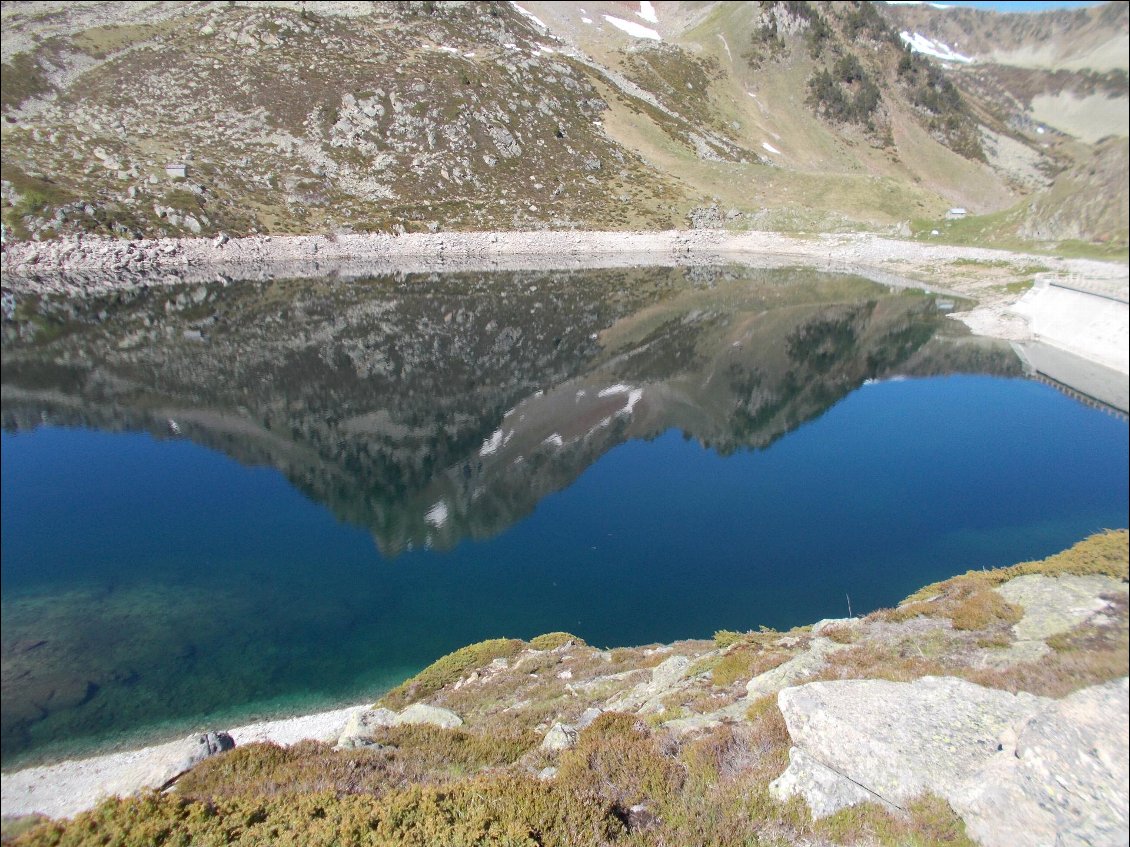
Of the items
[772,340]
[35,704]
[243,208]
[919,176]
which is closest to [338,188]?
[243,208]

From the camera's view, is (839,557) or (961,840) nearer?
(961,840)

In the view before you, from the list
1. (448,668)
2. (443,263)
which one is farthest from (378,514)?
(443,263)

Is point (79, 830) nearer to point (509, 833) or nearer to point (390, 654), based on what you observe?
point (509, 833)

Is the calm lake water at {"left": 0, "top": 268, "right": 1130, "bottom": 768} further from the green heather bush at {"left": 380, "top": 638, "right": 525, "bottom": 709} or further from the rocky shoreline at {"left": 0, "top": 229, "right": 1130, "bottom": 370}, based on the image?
the rocky shoreline at {"left": 0, "top": 229, "right": 1130, "bottom": 370}

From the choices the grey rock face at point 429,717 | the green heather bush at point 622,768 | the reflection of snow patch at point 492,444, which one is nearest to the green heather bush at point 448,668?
the grey rock face at point 429,717

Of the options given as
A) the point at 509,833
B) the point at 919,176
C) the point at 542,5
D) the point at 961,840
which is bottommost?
the point at 509,833

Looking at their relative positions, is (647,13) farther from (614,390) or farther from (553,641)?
(553,641)

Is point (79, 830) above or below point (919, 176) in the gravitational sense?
below
